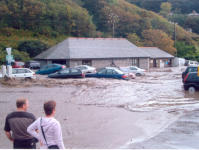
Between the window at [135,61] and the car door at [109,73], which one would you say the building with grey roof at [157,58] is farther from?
the car door at [109,73]

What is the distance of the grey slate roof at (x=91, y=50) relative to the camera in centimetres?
4316

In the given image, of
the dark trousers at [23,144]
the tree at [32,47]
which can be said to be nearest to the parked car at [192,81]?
the dark trousers at [23,144]

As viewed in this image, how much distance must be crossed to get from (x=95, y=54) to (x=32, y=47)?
2206cm

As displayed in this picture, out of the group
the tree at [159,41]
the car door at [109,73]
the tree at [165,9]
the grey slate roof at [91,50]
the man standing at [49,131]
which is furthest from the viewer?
the tree at [165,9]

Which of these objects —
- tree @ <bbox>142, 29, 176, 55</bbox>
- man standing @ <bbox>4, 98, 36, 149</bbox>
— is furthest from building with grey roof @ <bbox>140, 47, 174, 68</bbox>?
man standing @ <bbox>4, 98, 36, 149</bbox>

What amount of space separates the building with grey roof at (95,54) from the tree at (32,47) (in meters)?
15.0

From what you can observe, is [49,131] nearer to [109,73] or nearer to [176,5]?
[109,73]

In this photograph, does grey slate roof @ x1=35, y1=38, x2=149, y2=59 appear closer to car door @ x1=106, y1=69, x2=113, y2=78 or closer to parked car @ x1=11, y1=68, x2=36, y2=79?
parked car @ x1=11, y1=68, x2=36, y2=79

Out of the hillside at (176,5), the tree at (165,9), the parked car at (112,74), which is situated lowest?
the parked car at (112,74)

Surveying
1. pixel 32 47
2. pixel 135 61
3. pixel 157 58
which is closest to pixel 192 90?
pixel 135 61

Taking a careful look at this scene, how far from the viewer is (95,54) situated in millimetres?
44531

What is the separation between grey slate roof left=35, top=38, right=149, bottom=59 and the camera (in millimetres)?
43156

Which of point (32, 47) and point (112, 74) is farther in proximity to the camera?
point (32, 47)

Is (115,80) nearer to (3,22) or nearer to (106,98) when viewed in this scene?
(106,98)
